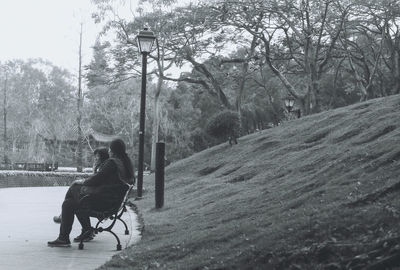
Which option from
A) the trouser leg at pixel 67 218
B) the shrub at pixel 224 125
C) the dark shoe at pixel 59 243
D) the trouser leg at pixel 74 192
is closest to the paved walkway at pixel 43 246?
the dark shoe at pixel 59 243

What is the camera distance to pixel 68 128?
53.7 metres

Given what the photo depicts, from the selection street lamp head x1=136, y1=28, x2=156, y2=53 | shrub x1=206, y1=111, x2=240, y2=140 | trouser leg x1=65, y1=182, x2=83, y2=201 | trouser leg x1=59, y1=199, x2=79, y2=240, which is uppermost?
street lamp head x1=136, y1=28, x2=156, y2=53

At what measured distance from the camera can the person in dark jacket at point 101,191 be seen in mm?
8367

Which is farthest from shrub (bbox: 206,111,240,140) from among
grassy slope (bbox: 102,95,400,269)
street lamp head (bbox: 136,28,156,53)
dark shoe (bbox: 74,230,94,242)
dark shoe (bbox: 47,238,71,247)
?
dark shoe (bbox: 47,238,71,247)

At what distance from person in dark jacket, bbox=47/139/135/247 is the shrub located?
57.4 ft

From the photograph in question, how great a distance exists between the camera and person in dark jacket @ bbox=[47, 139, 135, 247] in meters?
8.37

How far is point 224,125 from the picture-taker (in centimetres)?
2602

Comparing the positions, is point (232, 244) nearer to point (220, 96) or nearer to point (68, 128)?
point (220, 96)

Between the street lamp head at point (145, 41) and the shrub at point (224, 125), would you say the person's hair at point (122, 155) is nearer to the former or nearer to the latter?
the street lamp head at point (145, 41)

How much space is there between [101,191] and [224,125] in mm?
17846

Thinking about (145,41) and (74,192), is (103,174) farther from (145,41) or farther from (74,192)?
(145,41)

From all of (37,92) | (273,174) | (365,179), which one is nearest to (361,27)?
(273,174)

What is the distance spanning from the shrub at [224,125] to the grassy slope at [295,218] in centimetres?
938

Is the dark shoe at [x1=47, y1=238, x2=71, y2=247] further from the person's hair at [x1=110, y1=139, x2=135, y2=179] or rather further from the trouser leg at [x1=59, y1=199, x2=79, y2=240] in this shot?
the person's hair at [x1=110, y1=139, x2=135, y2=179]
